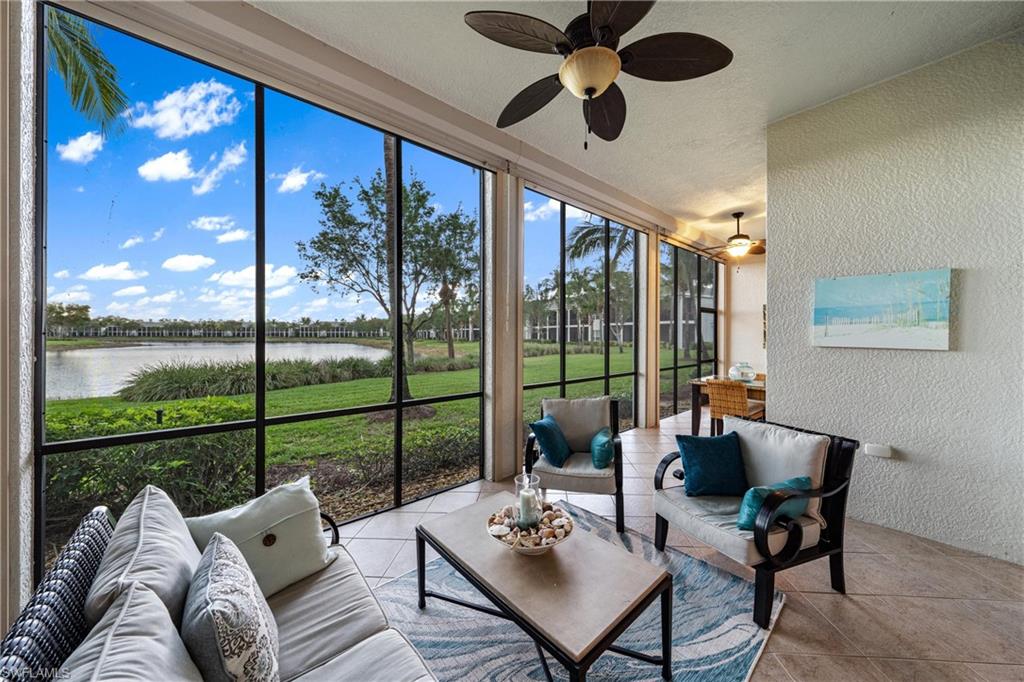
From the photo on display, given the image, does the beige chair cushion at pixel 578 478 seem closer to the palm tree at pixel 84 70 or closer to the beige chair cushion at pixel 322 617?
the beige chair cushion at pixel 322 617

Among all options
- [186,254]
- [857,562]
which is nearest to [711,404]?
[857,562]

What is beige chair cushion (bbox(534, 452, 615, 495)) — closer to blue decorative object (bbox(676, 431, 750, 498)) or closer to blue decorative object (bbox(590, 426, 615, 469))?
blue decorative object (bbox(590, 426, 615, 469))

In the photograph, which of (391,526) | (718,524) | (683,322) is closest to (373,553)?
(391,526)

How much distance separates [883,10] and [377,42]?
2.90 meters

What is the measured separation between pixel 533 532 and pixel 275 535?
3.47 feet

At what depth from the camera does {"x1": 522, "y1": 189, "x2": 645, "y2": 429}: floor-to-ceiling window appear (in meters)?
4.12

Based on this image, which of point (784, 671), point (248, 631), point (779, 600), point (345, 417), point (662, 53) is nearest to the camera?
point (248, 631)

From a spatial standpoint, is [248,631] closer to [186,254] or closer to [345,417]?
[345,417]

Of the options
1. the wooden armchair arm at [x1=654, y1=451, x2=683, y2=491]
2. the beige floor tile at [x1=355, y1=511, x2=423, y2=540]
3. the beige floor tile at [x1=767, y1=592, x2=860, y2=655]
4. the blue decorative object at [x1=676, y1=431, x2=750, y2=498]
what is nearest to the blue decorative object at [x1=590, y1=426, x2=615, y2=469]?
the wooden armchair arm at [x1=654, y1=451, x2=683, y2=491]

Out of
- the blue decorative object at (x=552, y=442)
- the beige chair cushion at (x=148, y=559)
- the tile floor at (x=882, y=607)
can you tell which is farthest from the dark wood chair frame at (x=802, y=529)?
the beige chair cushion at (x=148, y=559)

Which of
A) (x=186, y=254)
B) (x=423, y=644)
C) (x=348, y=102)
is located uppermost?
(x=348, y=102)

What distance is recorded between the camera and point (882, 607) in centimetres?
191

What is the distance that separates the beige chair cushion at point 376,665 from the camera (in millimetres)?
1094

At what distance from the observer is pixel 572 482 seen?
2660 millimetres
